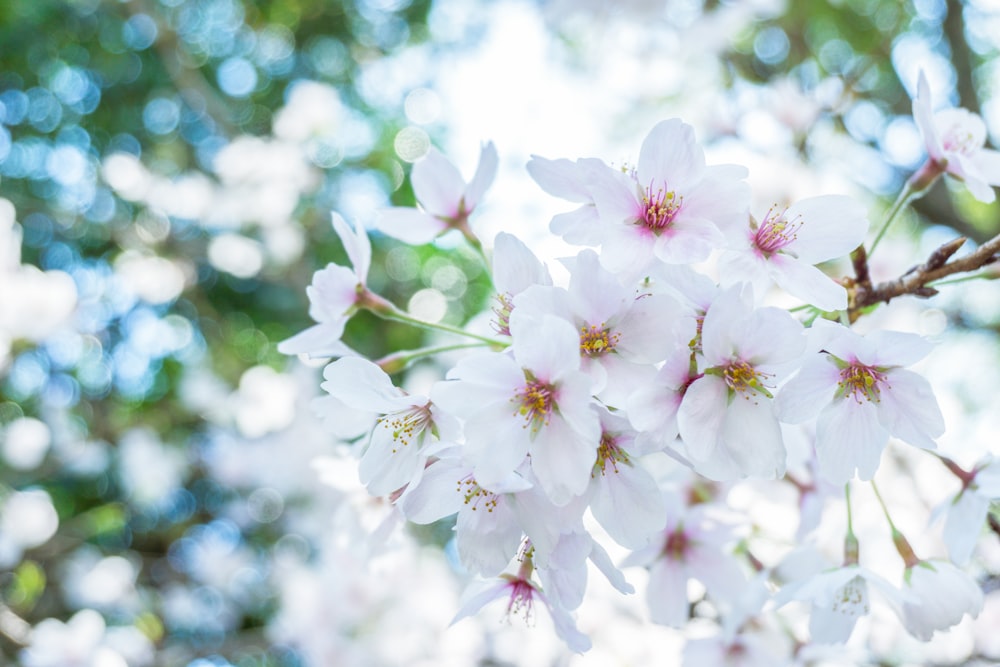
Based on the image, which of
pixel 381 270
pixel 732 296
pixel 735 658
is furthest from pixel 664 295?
pixel 381 270

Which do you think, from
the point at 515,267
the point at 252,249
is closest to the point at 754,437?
the point at 515,267

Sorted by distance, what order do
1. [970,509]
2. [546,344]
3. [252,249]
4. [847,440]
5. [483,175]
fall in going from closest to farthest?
[546,344], [847,440], [970,509], [483,175], [252,249]

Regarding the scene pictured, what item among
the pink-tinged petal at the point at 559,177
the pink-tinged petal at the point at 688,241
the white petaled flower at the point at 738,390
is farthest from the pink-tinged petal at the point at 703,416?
the pink-tinged petal at the point at 559,177

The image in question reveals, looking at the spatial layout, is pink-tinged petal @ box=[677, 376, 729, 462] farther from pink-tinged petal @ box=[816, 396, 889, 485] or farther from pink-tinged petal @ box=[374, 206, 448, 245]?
pink-tinged petal @ box=[374, 206, 448, 245]

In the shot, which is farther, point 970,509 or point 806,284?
point 970,509

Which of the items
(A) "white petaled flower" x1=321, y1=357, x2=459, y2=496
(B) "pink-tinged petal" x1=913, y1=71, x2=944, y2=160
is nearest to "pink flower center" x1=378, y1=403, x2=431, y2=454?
(A) "white petaled flower" x1=321, y1=357, x2=459, y2=496

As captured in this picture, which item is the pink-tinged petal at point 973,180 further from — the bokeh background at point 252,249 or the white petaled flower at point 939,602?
the bokeh background at point 252,249

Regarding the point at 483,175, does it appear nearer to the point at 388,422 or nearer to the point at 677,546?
the point at 388,422
